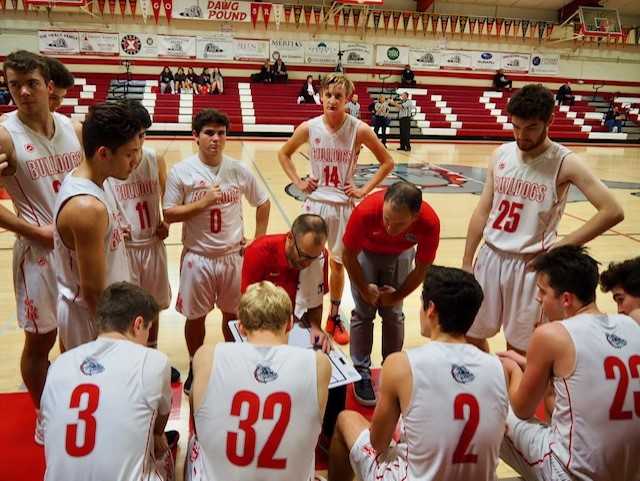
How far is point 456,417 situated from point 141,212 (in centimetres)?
234

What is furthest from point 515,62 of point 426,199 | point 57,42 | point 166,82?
point 57,42

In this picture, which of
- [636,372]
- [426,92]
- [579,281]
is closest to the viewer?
[636,372]

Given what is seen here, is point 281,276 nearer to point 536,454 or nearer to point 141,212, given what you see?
point 141,212

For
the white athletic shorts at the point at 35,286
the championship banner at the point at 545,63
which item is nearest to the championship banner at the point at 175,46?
the championship banner at the point at 545,63

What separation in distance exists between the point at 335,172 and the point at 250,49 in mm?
19742

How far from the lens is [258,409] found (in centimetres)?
185

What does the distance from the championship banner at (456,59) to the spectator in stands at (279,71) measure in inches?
295

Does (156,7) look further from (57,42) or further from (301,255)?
(301,255)

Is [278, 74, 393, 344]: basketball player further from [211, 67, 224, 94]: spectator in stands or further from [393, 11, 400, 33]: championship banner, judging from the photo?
[393, 11, 400, 33]: championship banner

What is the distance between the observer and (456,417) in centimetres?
185

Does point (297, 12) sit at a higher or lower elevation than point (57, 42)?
higher

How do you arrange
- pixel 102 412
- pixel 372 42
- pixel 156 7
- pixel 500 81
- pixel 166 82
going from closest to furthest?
pixel 102 412, pixel 156 7, pixel 166 82, pixel 372 42, pixel 500 81

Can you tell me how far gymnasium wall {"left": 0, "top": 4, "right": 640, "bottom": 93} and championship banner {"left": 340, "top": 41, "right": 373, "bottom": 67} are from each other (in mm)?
275

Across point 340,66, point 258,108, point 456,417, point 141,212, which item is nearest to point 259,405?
point 456,417
